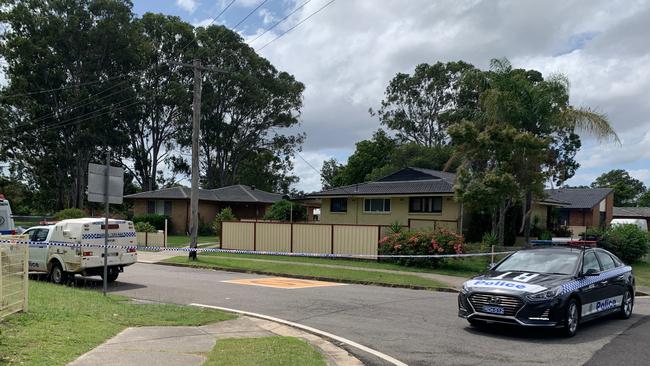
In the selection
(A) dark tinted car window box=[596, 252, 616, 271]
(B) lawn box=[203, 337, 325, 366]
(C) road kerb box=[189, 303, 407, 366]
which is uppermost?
(A) dark tinted car window box=[596, 252, 616, 271]

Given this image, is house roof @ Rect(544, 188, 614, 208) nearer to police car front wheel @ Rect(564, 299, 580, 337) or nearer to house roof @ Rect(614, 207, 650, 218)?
house roof @ Rect(614, 207, 650, 218)

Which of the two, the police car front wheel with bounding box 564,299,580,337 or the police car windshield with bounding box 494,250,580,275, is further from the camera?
the police car windshield with bounding box 494,250,580,275

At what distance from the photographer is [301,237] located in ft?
89.4

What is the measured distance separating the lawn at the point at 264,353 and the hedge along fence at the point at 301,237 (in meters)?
16.3

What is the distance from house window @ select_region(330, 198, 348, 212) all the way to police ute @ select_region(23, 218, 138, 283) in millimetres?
19001

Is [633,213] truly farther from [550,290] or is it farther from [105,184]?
[105,184]

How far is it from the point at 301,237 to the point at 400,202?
277 inches

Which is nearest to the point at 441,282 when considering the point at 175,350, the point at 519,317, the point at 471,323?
the point at 471,323

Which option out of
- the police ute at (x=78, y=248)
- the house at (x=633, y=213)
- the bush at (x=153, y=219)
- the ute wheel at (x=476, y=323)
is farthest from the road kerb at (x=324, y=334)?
the house at (x=633, y=213)

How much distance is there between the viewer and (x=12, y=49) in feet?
174

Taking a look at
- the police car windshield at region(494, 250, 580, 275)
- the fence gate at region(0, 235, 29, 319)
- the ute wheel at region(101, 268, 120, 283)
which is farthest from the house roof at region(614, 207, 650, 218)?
the fence gate at region(0, 235, 29, 319)

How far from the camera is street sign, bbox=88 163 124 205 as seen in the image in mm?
11938

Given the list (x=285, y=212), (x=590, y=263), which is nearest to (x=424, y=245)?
(x=590, y=263)

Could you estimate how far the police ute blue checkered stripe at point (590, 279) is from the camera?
9.29 meters
